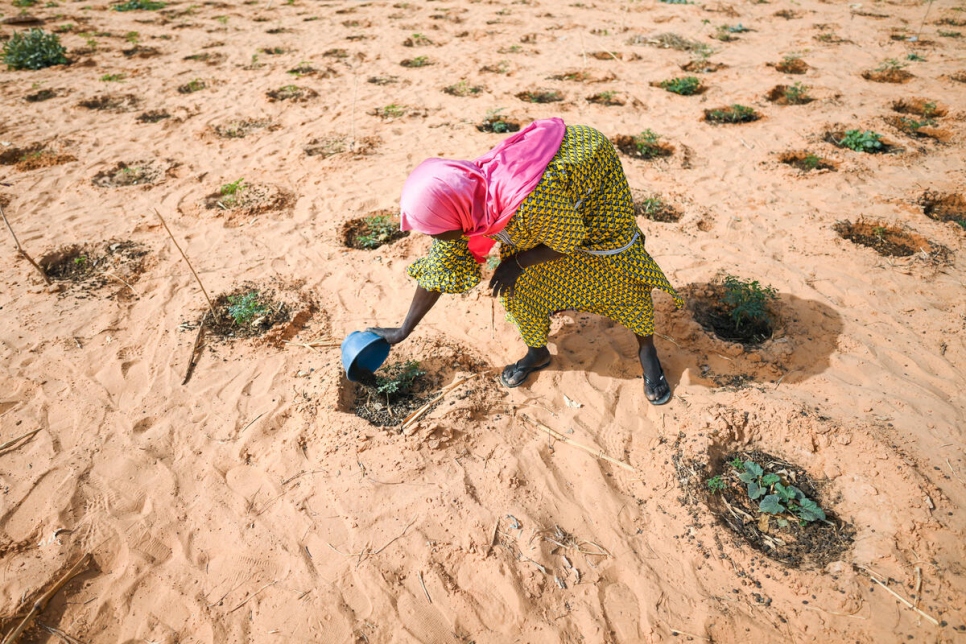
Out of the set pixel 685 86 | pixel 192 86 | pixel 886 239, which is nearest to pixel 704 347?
pixel 886 239

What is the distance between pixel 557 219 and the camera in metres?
1.94

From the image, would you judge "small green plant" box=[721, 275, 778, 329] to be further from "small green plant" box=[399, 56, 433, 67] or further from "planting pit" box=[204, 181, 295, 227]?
"small green plant" box=[399, 56, 433, 67]

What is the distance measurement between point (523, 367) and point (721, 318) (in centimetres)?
136

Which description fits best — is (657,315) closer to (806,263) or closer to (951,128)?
(806,263)

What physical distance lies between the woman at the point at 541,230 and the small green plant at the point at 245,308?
125 cm

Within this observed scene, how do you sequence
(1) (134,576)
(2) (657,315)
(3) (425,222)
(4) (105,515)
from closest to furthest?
(3) (425,222), (1) (134,576), (4) (105,515), (2) (657,315)

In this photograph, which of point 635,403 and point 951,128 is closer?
point 635,403

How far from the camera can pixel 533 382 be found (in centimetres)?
286

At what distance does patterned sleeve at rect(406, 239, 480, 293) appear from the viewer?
2207mm

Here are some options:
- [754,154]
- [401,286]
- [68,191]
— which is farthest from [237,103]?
[754,154]

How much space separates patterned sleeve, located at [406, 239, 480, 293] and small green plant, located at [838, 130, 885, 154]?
4442 millimetres

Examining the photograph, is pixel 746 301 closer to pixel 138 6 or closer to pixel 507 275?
pixel 507 275

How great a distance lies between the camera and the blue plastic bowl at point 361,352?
2.45 meters

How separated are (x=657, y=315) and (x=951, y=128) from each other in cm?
422
